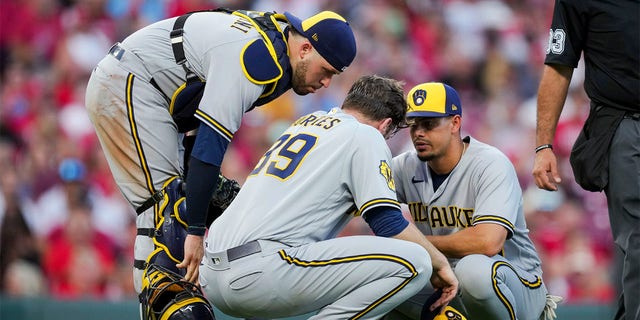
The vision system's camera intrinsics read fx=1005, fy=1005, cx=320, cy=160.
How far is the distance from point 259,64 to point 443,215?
1.50 m

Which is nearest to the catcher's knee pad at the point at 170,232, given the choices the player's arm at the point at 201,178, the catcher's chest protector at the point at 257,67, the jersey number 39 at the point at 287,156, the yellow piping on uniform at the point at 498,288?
the player's arm at the point at 201,178

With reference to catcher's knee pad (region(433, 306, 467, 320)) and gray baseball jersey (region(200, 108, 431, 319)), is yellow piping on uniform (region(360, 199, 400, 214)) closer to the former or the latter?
gray baseball jersey (region(200, 108, 431, 319))

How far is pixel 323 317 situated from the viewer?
4562 mm

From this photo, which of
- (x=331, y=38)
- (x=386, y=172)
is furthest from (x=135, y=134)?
(x=386, y=172)

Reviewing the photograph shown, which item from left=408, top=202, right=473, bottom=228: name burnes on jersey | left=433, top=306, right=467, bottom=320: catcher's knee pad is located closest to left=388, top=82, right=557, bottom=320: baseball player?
left=408, top=202, right=473, bottom=228: name burnes on jersey

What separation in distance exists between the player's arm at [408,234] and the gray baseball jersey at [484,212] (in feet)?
1.12

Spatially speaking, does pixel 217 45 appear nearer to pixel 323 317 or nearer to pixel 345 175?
pixel 345 175

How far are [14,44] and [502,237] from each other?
7.95m

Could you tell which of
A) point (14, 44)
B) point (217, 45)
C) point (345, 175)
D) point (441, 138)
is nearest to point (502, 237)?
point (441, 138)

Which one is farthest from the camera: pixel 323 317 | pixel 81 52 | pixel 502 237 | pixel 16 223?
pixel 81 52

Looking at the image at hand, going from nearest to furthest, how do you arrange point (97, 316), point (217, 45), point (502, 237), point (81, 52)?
point (217, 45) → point (502, 237) → point (97, 316) → point (81, 52)

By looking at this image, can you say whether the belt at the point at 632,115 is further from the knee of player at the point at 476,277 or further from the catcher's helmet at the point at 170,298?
the catcher's helmet at the point at 170,298

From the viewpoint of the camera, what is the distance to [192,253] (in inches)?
188

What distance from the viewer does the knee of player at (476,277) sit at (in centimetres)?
506
